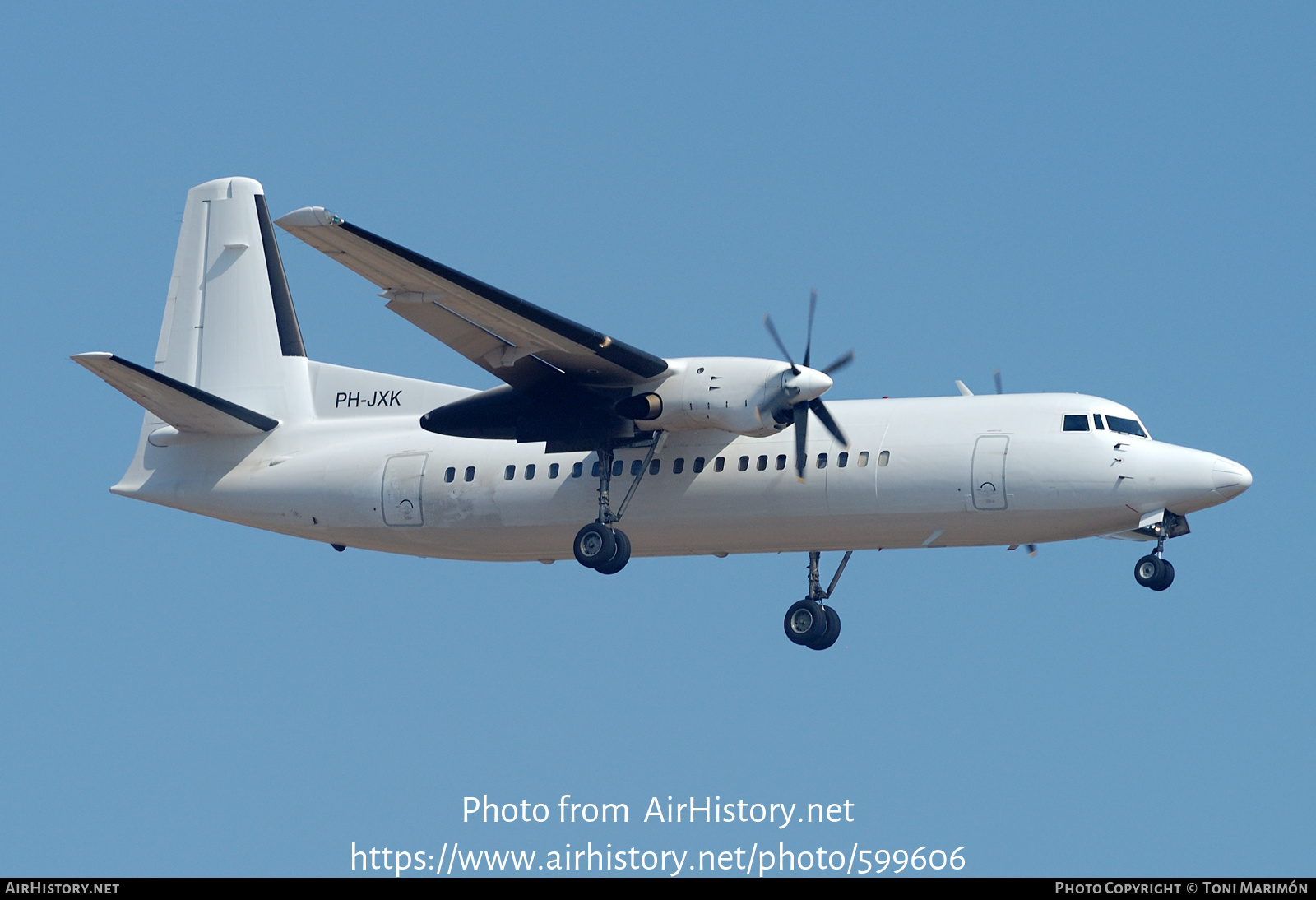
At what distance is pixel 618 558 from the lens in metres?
24.5

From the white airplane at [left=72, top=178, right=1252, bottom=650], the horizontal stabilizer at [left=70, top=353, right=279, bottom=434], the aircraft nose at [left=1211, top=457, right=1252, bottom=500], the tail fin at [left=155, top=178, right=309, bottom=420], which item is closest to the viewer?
the aircraft nose at [left=1211, top=457, right=1252, bottom=500]

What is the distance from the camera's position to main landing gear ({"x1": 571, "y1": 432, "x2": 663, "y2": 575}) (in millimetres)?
24516

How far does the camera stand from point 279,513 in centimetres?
2706

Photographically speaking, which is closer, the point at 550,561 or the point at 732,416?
the point at 732,416

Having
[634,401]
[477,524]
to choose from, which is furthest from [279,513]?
[634,401]

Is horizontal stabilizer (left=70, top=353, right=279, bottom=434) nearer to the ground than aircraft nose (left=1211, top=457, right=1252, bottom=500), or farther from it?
farther from it

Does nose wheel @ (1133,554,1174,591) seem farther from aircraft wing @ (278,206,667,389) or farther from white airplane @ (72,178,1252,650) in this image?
aircraft wing @ (278,206,667,389)

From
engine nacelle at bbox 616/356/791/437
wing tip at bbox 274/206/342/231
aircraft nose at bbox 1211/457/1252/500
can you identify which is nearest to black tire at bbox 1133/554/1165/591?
aircraft nose at bbox 1211/457/1252/500

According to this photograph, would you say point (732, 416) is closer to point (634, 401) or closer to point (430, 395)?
point (634, 401)

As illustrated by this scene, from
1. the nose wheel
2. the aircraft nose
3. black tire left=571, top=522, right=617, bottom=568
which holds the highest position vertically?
the aircraft nose

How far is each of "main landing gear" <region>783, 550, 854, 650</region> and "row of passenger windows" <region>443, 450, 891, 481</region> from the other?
2.09 meters

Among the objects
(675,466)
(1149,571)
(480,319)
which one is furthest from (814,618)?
(480,319)

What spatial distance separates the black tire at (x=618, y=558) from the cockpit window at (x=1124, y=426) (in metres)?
5.99
